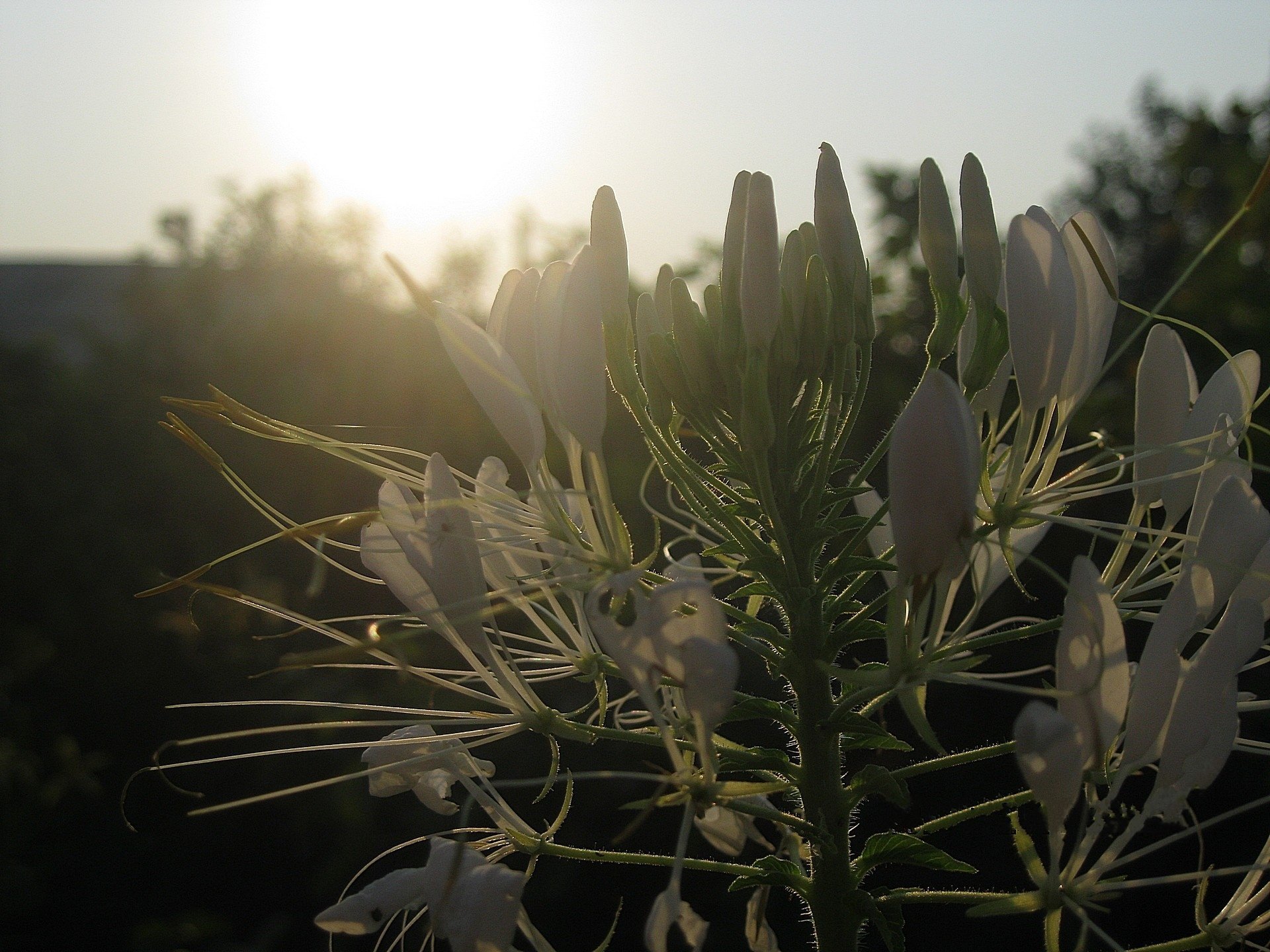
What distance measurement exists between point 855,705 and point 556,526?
45 cm

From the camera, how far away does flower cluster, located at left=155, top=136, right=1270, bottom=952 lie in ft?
3.51

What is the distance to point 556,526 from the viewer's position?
1427 millimetres

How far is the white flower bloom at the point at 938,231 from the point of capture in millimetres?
1448

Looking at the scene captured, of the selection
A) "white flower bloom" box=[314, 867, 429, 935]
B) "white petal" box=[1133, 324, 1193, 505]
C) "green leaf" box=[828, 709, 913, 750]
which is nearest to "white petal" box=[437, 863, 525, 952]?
"white flower bloom" box=[314, 867, 429, 935]

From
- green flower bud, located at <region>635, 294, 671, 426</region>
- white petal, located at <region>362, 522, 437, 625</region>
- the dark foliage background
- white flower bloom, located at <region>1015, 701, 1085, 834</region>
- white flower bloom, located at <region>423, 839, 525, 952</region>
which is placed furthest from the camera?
the dark foliage background

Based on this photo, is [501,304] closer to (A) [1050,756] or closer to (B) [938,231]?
(B) [938,231]

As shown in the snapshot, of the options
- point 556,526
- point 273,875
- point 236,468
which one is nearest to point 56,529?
point 236,468

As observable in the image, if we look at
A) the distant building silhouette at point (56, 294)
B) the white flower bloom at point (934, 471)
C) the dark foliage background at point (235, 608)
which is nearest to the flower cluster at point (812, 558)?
the white flower bloom at point (934, 471)

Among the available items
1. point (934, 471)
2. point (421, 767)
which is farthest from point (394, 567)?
point (934, 471)

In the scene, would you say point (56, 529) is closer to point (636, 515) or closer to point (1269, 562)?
point (636, 515)

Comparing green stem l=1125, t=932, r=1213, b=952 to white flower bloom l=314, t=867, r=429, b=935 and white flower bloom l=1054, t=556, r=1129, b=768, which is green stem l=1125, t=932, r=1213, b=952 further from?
white flower bloom l=314, t=867, r=429, b=935

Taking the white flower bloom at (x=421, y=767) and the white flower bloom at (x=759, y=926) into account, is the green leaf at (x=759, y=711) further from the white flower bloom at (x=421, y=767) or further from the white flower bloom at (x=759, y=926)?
the white flower bloom at (x=421, y=767)

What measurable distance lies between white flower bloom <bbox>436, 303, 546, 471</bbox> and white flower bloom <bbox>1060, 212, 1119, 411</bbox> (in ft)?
2.20

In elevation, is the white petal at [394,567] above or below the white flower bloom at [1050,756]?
above
